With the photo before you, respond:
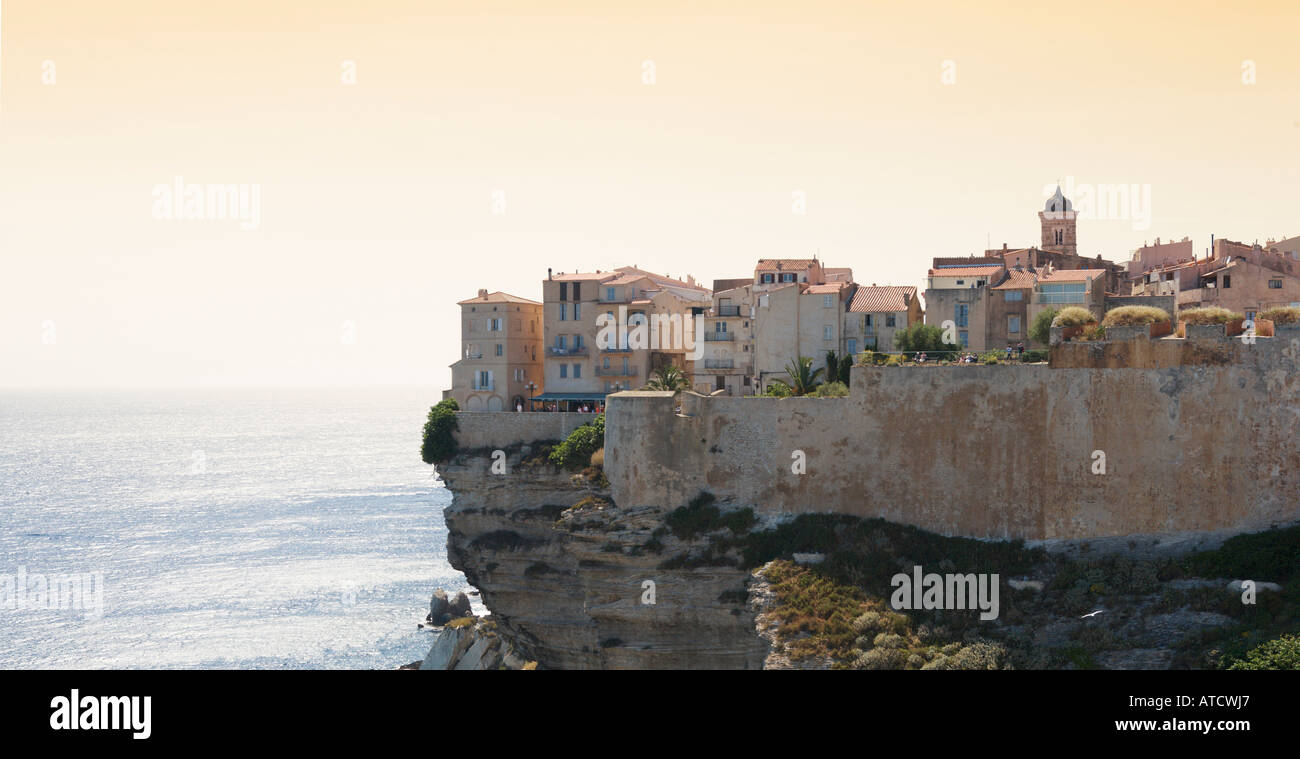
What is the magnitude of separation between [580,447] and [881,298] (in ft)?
47.5

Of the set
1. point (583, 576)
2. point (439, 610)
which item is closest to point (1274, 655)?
point (583, 576)

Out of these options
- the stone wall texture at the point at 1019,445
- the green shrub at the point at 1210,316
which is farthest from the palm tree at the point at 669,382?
the green shrub at the point at 1210,316

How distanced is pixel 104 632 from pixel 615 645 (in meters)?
36.0

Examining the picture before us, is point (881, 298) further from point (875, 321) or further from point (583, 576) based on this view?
point (583, 576)

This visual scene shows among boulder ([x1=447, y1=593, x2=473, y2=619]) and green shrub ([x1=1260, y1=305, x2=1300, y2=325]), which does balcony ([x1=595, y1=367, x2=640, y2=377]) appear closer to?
boulder ([x1=447, y1=593, x2=473, y2=619])

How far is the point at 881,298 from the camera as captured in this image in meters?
49.3

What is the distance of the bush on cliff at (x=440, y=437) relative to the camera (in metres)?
47.0

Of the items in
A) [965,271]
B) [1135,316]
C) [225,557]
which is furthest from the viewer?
[225,557]

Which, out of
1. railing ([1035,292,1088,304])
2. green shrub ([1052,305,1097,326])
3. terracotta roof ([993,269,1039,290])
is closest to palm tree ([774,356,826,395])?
terracotta roof ([993,269,1039,290])

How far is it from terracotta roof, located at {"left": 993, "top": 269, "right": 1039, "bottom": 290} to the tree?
326cm

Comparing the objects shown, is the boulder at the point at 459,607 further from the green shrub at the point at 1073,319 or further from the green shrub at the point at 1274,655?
the green shrub at the point at 1274,655
